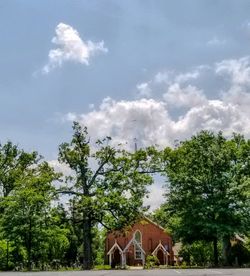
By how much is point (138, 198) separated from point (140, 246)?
66.6 ft

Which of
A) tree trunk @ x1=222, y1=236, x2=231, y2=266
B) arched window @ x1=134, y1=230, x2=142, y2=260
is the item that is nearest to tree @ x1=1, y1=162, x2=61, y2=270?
tree trunk @ x1=222, y1=236, x2=231, y2=266

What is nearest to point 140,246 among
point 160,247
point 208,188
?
point 160,247

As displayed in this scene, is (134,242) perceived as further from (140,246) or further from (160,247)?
(160,247)

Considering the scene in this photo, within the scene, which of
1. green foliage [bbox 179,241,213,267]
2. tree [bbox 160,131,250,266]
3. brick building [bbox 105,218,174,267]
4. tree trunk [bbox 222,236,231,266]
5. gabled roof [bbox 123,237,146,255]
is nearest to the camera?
tree [bbox 160,131,250,266]

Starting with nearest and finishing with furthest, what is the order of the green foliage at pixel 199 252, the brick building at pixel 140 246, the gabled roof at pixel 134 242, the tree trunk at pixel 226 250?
the tree trunk at pixel 226 250 < the green foliage at pixel 199 252 < the gabled roof at pixel 134 242 < the brick building at pixel 140 246

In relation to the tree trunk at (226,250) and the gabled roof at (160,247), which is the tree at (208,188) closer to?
the tree trunk at (226,250)

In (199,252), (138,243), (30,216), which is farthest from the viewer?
(138,243)

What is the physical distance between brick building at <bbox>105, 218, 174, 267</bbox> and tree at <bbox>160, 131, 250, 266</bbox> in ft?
59.1

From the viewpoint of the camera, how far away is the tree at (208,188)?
5178 centimetres

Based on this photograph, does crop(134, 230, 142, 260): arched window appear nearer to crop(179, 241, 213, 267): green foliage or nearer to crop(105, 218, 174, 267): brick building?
crop(105, 218, 174, 267): brick building

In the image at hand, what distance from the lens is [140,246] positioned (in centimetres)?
7394

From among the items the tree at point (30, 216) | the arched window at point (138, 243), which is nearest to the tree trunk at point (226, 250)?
the tree at point (30, 216)

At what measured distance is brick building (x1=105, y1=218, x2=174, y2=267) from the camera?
73062 millimetres

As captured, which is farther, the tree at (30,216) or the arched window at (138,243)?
the arched window at (138,243)
